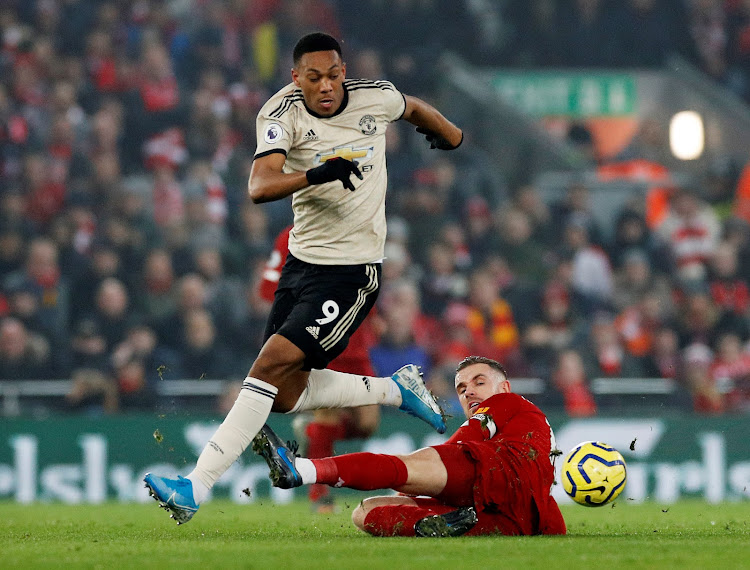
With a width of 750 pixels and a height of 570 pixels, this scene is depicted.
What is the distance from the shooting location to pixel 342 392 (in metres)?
6.75

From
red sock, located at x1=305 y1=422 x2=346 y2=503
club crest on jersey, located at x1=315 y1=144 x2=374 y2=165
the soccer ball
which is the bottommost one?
red sock, located at x1=305 y1=422 x2=346 y2=503

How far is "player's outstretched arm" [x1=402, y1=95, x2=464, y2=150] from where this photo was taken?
272 inches

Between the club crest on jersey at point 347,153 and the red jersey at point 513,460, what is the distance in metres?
1.33

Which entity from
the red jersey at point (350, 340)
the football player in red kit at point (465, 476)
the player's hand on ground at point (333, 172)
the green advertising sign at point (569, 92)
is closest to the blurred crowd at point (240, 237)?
the green advertising sign at point (569, 92)

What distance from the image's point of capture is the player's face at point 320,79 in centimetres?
631

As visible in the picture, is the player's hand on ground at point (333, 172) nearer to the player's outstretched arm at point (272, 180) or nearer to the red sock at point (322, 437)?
the player's outstretched arm at point (272, 180)

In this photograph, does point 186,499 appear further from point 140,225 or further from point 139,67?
point 139,67

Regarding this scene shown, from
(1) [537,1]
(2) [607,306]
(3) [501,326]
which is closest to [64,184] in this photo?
(3) [501,326]

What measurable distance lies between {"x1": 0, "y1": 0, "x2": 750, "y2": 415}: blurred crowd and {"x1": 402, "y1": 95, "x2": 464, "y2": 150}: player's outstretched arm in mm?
4452

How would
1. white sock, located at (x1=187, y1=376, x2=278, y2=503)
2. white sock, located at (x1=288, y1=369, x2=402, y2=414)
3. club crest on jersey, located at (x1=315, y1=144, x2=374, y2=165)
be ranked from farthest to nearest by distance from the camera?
white sock, located at (x1=288, y1=369, x2=402, y2=414)
club crest on jersey, located at (x1=315, y1=144, x2=374, y2=165)
white sock, located at (x1=187, y1=376, x2=278, y2=503)

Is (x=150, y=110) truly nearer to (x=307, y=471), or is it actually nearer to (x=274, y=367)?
(x=274, y=367)

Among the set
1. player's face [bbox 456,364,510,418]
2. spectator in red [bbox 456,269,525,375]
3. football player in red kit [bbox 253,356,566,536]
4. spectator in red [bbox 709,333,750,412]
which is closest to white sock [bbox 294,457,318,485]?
football player in red kit [bbox 253,356,566,536]

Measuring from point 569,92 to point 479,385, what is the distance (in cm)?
1125

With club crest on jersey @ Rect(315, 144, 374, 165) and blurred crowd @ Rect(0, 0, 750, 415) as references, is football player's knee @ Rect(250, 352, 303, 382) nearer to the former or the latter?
club crest on jersey @ Rect(315, 144, 374, 165)
